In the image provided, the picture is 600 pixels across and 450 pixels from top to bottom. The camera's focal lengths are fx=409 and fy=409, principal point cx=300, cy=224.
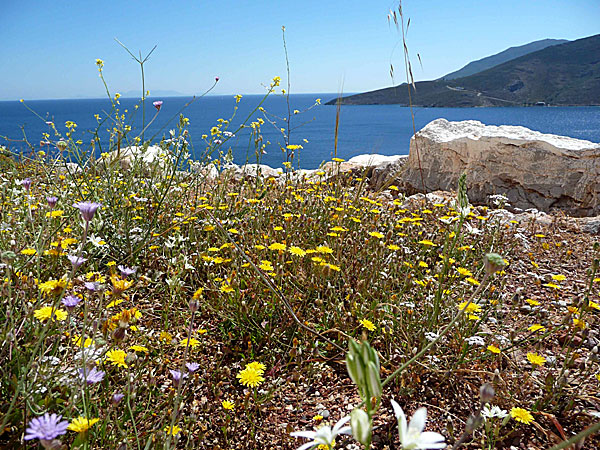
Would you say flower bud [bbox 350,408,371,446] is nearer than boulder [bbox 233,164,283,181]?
Yes

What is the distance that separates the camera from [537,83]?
58.1m

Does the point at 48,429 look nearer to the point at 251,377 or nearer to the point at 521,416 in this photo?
the point at 251,377

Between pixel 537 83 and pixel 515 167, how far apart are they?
63371 mm

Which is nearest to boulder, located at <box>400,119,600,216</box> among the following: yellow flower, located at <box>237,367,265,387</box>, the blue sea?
the blue sea

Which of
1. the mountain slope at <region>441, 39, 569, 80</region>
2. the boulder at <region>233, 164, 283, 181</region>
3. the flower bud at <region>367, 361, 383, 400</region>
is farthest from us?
the mountain slope at <region>441, 39, 569, 80</region>

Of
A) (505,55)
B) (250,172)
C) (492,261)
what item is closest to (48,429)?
(492,261)

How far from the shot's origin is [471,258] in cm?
324

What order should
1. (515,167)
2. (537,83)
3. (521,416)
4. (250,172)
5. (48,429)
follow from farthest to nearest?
(537,83)
(250,172)
(515,167)
(521,416)
(48,429)

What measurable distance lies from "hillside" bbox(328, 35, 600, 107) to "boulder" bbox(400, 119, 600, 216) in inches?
1771

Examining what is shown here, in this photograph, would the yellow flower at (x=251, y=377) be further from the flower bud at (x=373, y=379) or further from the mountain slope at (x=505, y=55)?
the mountain slope at (x=505, y=55)

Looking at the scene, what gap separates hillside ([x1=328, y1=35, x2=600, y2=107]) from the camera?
52.2 metres

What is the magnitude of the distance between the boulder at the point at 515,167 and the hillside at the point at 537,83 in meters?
45.0

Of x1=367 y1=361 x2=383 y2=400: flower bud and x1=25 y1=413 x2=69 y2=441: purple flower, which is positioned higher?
x1=367 y1=361 x2=383 y2=400: flower bud

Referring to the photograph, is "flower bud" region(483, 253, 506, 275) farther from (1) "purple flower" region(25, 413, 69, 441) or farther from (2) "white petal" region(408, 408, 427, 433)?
(1) "purple flower" region(25, 413, 69, 441)
